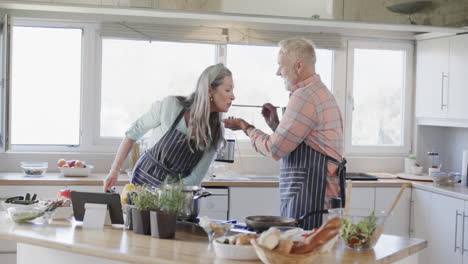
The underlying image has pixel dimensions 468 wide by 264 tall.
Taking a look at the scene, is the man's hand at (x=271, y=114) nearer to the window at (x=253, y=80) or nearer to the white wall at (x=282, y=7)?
the white wall at (x=282, y=7)

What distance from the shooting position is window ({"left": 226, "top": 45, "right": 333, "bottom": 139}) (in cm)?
549

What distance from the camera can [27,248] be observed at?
2.92 m

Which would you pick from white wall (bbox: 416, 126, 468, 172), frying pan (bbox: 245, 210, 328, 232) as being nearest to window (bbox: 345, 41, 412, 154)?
white wall (bbox: 416, 126, 468, 172)

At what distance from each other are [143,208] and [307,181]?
97 centimetres

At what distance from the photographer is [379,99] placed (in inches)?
229

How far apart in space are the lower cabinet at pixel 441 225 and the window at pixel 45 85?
106 inches

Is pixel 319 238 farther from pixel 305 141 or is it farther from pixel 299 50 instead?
pixel 299 50

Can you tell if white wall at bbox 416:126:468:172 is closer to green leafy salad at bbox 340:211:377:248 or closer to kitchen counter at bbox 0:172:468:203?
kitchen counter at bbox 0:172:468:203

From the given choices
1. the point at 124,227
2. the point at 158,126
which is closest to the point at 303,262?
the point at 124,227

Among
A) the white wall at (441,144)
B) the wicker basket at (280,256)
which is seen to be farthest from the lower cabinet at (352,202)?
the wicker basket at (280,256)

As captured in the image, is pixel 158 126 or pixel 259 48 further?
pixel 259 48

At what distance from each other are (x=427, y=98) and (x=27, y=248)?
371 centimetres

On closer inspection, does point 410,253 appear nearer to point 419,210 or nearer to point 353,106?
point 419,210

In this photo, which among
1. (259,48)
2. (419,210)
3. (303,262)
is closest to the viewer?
(303,262)
